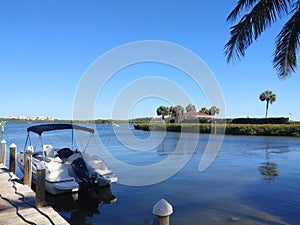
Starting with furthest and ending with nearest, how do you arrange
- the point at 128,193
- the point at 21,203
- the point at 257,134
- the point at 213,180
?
the point at 257,134 < the point at 213,180 < the point at 128,193 < the point at 21,203

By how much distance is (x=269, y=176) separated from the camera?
13203 mm

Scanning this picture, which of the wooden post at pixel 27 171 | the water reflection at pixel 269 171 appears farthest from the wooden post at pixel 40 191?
the water reflection at pixel 269 171

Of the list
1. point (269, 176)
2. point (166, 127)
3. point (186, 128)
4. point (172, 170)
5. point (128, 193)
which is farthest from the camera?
point (166, 127)

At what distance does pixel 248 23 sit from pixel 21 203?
810cm

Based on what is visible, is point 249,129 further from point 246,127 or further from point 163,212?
point 163,212

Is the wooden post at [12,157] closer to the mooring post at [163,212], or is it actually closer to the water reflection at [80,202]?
the water reflection at [80,202]

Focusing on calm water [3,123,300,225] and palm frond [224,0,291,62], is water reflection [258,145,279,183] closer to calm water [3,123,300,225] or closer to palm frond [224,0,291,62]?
calm water [3,123,300,225]

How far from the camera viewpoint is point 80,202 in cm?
902

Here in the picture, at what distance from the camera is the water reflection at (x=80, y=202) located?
7851mm

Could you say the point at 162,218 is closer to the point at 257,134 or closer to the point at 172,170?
the point at 172,170

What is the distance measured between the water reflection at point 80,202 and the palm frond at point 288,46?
22.9ft

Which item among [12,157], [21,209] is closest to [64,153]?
[12,157]

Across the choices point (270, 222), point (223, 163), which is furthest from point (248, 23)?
point (223, 163)

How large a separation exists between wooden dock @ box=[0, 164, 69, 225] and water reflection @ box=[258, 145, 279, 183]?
9.80m
